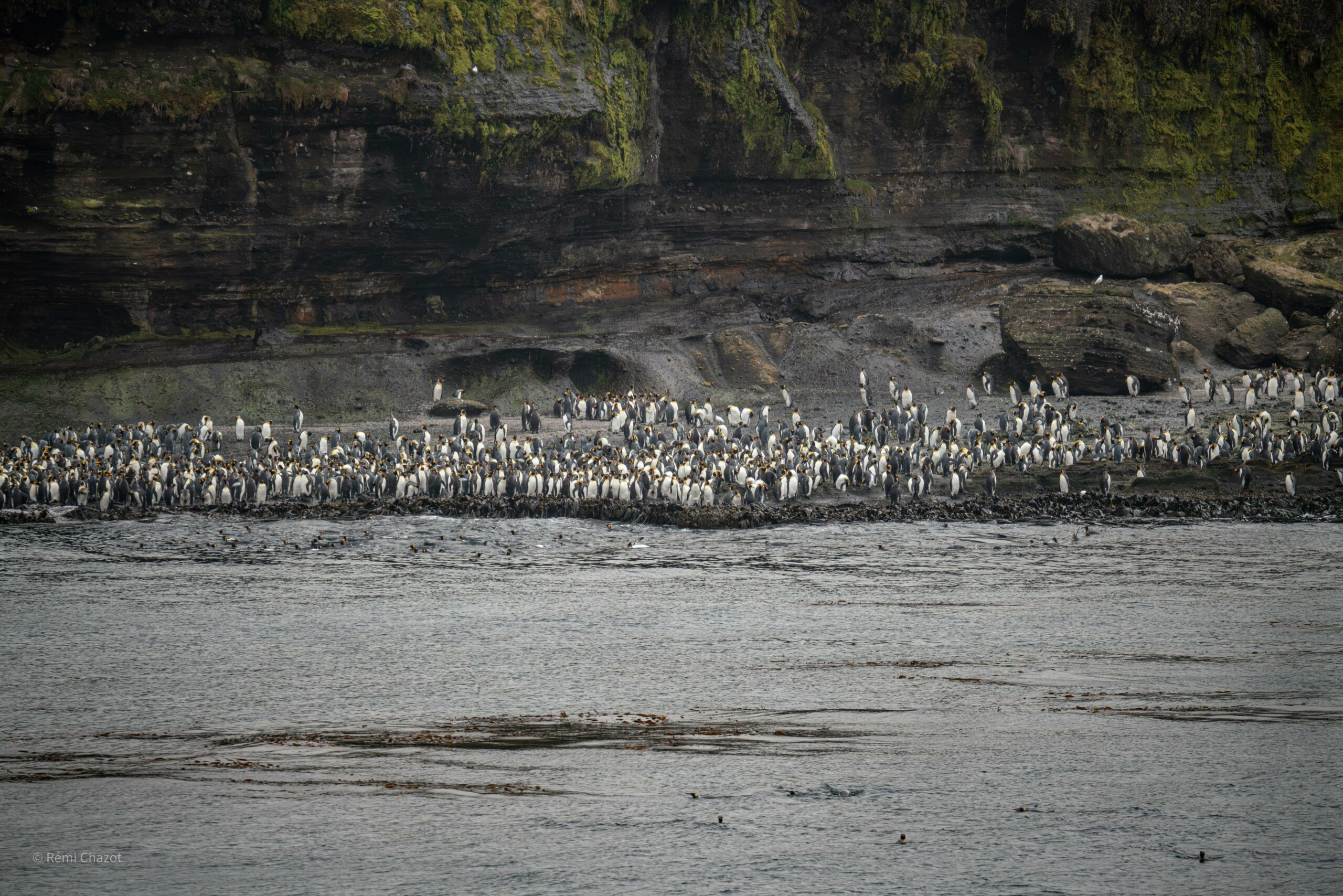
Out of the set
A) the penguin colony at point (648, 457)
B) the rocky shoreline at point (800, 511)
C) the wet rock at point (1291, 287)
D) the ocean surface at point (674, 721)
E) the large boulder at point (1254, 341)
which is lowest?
the ocean surface at point (674, 721)

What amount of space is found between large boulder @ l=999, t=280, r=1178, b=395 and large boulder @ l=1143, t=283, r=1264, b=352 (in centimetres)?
263

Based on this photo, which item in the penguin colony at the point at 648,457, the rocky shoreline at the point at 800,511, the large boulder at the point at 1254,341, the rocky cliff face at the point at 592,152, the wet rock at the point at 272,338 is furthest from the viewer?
the large boulder at the point at 1254,341

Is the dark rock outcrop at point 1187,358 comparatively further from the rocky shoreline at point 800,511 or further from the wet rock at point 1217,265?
the rocky shoreline at point 800,511

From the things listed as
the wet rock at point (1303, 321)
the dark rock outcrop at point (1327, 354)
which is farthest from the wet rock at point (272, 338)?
the wet rock at point (1303, 321)

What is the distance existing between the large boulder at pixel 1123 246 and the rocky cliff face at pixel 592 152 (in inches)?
153

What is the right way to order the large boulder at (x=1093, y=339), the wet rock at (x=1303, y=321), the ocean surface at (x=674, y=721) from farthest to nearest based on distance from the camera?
1. the wet rock at (x=1303, y=321)
2. the large boulder at (x=1093, y=339)
3. the ocean surface at (x=674, y=721)

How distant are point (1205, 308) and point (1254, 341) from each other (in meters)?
2.27

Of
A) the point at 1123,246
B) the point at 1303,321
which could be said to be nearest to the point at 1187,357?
the point at 1303,321

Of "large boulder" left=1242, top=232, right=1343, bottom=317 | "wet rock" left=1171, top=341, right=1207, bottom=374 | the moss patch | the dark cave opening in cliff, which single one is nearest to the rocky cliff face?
the moss patch

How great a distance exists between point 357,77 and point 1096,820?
29.2 metres

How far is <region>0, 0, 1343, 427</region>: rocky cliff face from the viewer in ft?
104

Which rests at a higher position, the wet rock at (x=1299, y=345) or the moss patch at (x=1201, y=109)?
the moss patch at (x=1201, y=109)

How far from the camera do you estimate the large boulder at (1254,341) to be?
121 feet

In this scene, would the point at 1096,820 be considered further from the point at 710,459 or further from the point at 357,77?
the point at 357,77
